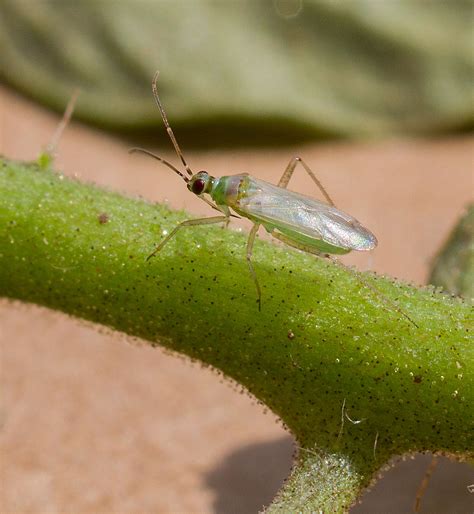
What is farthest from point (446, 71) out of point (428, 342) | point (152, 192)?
point (428, 342)

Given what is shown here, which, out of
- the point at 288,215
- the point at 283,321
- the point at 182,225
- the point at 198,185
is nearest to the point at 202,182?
the point at 198,185

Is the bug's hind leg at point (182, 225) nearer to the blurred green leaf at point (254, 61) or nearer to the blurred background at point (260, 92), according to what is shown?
the blurred background at point (260, 92)

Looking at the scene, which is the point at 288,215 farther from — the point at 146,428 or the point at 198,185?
the point at 146,428

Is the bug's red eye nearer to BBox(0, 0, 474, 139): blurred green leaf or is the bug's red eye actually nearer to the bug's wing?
the bug's wing

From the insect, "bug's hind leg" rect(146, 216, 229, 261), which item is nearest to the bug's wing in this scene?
the insect

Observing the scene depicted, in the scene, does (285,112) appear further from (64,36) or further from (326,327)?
(326,327)

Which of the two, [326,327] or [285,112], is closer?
[326,327]

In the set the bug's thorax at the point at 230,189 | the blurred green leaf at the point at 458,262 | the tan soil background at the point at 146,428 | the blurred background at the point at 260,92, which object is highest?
the blurred background at the point at 260,92

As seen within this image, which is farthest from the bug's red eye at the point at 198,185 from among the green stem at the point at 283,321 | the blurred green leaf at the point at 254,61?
the blurred green leaf at the point at 254,61
